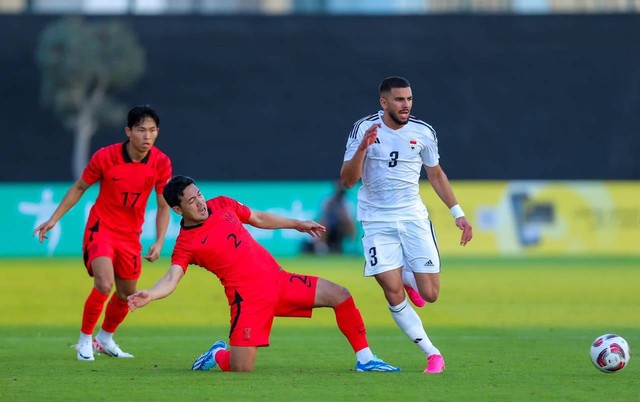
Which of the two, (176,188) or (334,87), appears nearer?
(176,188)

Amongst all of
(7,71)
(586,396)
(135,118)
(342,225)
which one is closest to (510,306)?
(135,118)

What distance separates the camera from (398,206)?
10.1 metres

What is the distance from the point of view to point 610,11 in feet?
140

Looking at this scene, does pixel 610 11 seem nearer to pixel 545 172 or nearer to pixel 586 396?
pixel 545 172

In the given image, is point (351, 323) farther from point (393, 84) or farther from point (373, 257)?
point (393, 84)

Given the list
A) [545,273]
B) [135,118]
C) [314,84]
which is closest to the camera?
[135,118]

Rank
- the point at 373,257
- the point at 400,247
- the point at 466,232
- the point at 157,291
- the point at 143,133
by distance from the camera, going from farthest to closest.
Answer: the point at 143,133, the point at 400,247, the point at 373,257, the point at 466,232, the point at 157,291

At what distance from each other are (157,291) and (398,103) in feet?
7.97

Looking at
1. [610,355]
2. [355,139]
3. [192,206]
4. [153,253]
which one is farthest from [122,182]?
[610,355]

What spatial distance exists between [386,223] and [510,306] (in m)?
6.93

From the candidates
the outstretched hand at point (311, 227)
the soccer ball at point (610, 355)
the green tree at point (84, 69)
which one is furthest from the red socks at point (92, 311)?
the green tree at point (84, 69)

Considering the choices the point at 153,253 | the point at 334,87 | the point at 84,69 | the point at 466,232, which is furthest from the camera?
the point at 334,87

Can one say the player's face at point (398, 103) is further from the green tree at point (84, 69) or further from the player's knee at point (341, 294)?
the green tree at point (84, 69)

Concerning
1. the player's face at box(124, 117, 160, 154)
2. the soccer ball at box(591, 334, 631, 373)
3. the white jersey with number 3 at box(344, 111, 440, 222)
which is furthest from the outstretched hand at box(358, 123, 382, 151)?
the player's face at box(124, 117, 160, 154)
